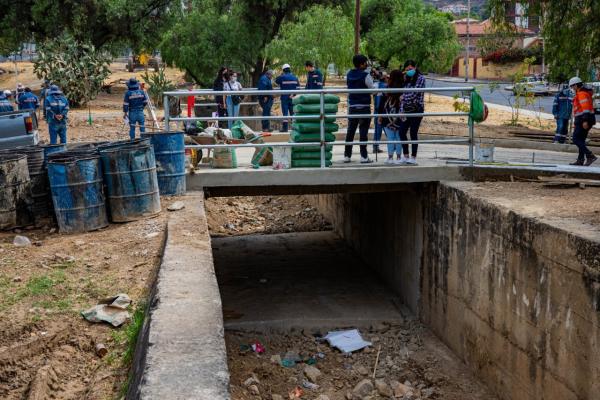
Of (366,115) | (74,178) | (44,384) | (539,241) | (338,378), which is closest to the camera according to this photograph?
(44,384)

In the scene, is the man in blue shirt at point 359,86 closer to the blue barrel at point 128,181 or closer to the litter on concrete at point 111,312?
the blue barrel at point 128,181

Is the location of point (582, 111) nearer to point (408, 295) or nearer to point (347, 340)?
point (408, 295)

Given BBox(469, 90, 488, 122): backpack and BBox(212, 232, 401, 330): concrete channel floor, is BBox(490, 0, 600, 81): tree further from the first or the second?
BBox(212, 232, 401, 330): concrete channel floor

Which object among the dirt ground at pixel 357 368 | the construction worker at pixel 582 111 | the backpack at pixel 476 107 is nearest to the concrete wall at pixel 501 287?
the dirt ground at pixel 357 368

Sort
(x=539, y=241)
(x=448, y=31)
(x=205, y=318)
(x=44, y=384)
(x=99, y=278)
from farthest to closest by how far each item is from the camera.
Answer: (x=448, y=31), (x=539, y=241), (x=99, y=278), (x=205, y=318), (x=44, y=384)

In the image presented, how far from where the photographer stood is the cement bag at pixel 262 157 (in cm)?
1216

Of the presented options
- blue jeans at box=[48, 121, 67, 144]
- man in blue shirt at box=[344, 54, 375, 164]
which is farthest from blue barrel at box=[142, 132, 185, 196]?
blue jeans at box=[48, 121, 67, 144]

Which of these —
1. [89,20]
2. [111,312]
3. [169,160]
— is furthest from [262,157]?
[89,20]

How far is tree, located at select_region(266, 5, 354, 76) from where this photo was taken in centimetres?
2997

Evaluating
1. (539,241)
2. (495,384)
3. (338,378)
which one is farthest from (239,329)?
(539,241)

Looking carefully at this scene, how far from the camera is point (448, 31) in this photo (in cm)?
4747

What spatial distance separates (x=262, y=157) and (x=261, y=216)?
879cm

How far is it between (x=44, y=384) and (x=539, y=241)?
537cm

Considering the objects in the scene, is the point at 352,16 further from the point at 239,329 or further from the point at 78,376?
the point at 78,376
